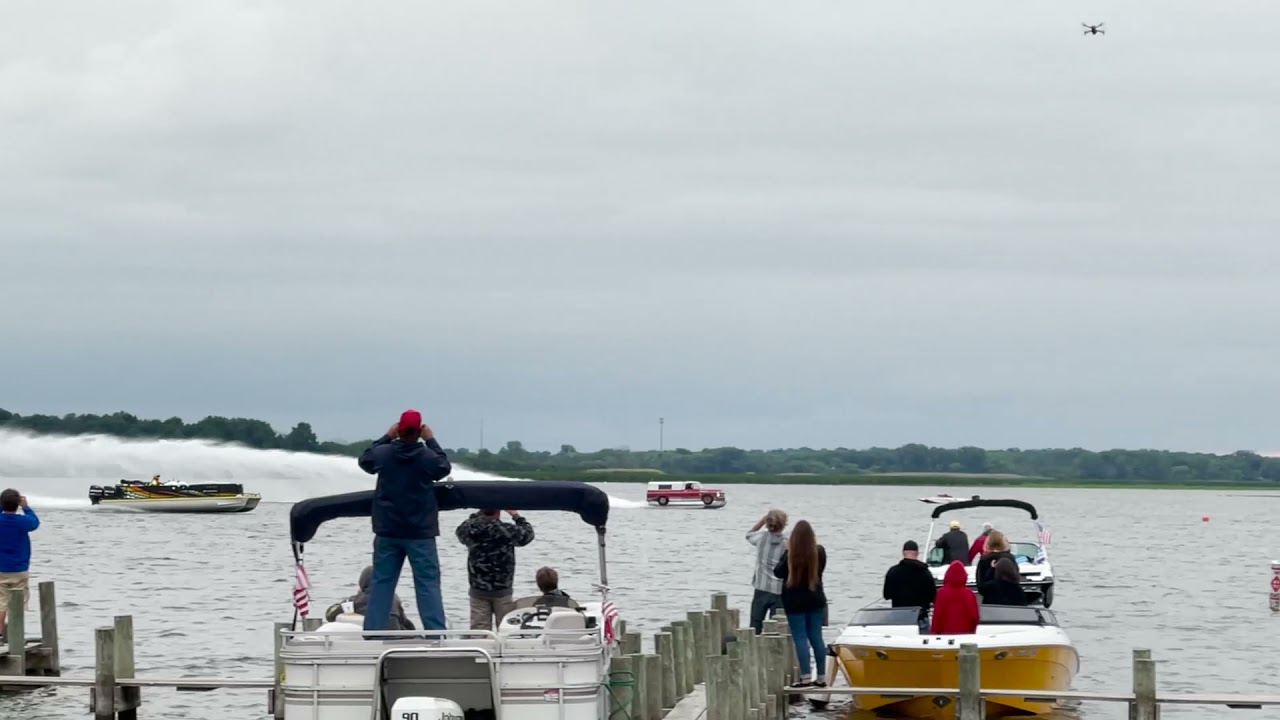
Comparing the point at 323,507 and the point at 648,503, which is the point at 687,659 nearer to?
the point at 323,507

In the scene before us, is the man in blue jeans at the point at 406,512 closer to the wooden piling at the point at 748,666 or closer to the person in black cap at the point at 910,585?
the wooden piling at the point at 748,666

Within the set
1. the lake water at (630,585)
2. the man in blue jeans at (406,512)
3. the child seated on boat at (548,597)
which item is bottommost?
the lake water at (630,585)

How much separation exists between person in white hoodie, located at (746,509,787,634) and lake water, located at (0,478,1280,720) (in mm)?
2018

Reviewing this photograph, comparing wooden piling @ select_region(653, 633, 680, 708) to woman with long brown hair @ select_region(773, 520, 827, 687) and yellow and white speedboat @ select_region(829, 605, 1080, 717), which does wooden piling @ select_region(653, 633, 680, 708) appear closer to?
woman with long brown hair @ select_region(773, 520, 827, 687)

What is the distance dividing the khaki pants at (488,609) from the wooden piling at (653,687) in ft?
6.12

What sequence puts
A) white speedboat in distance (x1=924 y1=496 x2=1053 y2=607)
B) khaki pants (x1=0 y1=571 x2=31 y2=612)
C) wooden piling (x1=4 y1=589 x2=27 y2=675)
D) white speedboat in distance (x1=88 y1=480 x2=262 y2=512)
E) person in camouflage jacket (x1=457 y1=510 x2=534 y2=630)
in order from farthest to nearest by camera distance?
white speedboat in distance (x1=88 y1=480 x2=262 y2=512) < white speedboat in distance (x1=924 y1=496 x2=1053 y2=607) < khaki pants (x1=0 y1=571 x2=31 y2=612) < wooden piling (x1=4 y1=589 x2=27 y2=675) < person in camouflage jacket (x1=457 y1=510 x2=534 y2=630)

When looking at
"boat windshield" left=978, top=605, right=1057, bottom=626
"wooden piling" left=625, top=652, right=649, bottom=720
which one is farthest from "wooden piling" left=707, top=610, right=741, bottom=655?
"wooden piling" left=625, top=652, right=649, bottom=720

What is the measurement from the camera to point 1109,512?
7298 inches

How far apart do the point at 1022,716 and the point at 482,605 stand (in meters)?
8.30

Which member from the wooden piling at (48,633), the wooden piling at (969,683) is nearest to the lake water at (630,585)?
the wooden piling at (48,633)

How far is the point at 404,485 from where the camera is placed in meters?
16.5

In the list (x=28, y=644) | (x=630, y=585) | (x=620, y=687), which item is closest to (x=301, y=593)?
(x=620, y=687)

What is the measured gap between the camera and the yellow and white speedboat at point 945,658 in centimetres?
2206

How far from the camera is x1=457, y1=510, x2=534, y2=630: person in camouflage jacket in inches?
778
